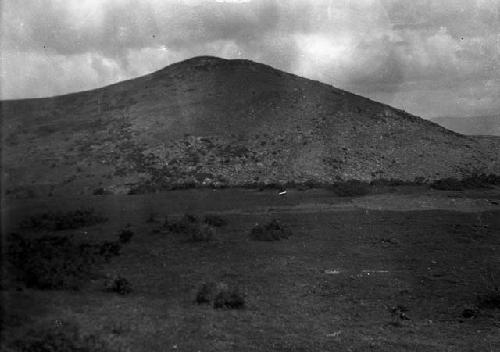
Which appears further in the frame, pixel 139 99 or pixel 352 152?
pixel 139 99

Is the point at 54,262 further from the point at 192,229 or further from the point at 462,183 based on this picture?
the point at 462,183

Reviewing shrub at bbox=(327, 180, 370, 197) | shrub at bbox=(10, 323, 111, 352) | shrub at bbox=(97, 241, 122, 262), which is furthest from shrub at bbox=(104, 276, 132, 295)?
shrub at bbox=(327, 180, 370, 197)

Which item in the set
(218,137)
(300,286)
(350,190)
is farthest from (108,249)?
(218,137)

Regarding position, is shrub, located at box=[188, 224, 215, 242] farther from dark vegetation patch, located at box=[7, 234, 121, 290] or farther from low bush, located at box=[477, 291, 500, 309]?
low bush, located at box=[477, 291, 500, 309]

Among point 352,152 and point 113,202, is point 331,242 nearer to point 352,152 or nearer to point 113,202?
point 113,202

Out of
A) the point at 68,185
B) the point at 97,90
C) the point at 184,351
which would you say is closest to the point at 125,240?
the point at 184,351

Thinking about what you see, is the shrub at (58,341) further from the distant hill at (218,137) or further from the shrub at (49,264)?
the distant hill at (218,137)

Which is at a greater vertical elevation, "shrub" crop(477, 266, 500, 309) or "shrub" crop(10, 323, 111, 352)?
"shrub" crop(10, 323, 111, 352)
